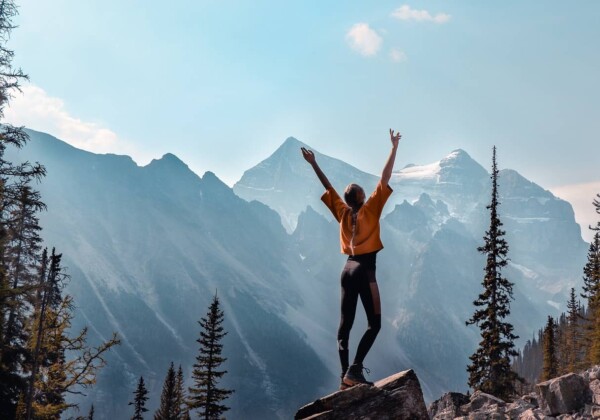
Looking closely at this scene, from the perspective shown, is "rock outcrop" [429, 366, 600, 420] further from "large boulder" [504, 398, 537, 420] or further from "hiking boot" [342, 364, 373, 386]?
"hiking boot" [342, 364, 373, 386]

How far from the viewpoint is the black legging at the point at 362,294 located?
885cm

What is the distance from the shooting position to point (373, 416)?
26.9 feet

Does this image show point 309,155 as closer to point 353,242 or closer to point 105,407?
point 353,242

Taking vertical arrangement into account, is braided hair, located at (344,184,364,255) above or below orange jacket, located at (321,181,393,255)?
above

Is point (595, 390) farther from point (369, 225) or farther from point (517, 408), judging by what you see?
point (369, 225)

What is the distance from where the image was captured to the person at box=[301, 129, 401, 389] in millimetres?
8844

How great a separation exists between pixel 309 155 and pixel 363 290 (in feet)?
8.64

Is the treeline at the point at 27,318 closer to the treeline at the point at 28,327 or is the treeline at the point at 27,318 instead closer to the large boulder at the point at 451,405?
the treeline at the point at 28,327

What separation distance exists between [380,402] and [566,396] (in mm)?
10356

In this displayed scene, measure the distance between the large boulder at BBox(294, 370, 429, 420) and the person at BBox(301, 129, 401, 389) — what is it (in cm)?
29

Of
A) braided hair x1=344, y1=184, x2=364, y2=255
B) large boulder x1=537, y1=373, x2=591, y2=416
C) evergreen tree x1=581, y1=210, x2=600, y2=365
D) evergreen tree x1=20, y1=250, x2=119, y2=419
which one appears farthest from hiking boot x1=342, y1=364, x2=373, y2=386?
evergreen tree x1=581, y1=210, x2=600, y2=365

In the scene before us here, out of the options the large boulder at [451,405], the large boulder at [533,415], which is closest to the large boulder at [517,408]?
the large boulder at [533,415]

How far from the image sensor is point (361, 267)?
8891 millimetres

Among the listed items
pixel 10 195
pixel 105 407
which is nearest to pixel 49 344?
pixel 10 195
